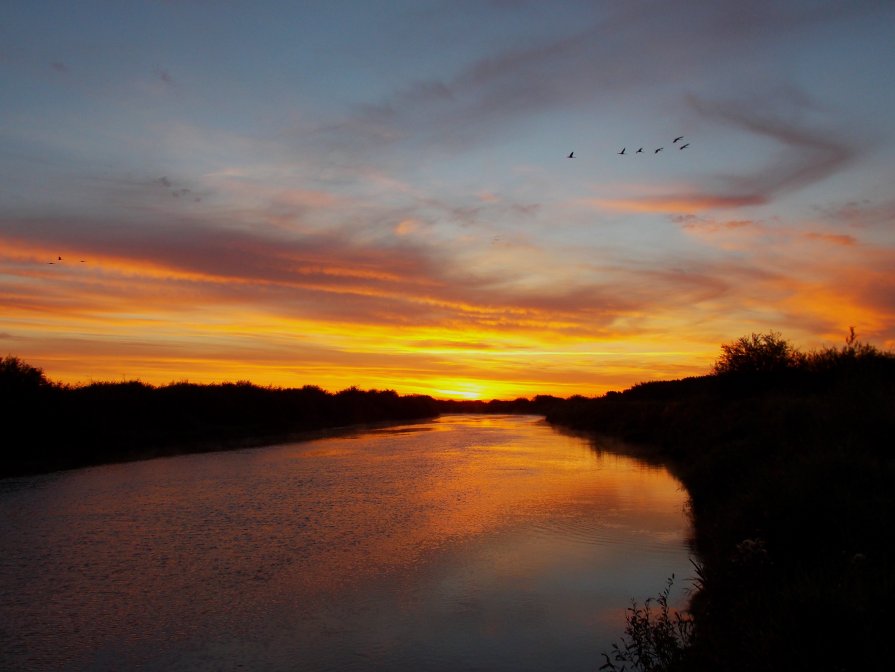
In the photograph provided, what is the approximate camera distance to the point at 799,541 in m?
7.93

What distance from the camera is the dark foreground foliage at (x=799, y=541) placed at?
17.0 ft

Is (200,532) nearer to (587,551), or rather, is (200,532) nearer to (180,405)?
(587,551)

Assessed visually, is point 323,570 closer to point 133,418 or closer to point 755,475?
point 755,475

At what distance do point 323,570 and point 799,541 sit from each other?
20.7 feet

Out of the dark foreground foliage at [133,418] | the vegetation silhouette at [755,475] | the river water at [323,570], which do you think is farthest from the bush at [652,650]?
the dark foreground foliage at [133,418]

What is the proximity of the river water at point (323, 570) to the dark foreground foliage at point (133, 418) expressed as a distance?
5069 mm

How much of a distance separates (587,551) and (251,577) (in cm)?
532

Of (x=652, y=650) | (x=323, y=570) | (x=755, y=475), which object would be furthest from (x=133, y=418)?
(x=652, y=650)

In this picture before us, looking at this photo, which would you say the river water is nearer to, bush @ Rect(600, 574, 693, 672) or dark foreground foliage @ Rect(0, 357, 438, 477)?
bush @ Rect(600, 574, 693, 672)

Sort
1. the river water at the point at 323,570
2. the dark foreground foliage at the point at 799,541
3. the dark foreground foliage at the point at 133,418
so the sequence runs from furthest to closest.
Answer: the dark foreground foliage at the point at 133,418, the river water at the point at 323,570, the dark foreground foliage at the point at 799,541

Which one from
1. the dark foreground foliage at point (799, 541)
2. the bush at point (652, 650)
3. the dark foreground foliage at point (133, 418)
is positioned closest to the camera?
the dark foreground foliage at point (799, 541)

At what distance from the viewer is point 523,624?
8.14 metres

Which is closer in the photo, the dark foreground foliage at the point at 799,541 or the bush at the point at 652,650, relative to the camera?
the dark foreground foliage at the point at 799,541

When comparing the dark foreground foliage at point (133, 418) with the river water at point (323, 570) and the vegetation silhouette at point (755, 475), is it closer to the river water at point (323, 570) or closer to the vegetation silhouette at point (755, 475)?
the vegetation silhouette at point (755, 475)
